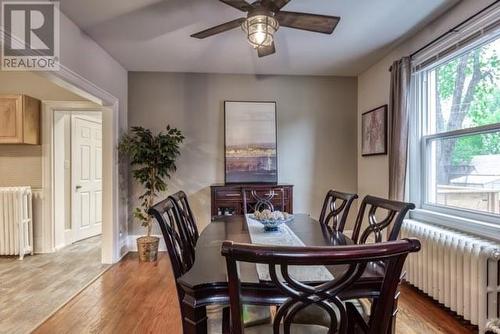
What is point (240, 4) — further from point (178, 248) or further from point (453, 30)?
point (453, 30)

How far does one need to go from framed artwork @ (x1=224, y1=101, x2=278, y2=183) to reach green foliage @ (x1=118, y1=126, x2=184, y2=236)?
719mm

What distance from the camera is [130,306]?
258 centimetres

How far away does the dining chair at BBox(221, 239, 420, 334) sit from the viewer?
0.77 m

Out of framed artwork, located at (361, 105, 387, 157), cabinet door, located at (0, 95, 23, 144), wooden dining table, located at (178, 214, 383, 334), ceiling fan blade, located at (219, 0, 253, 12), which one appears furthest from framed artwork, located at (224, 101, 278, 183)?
wooden dining table, located at (178, 214, 383, 334)

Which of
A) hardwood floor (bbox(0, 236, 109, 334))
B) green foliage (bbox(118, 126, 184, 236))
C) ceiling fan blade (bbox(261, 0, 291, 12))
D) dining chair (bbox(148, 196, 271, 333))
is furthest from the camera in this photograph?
green foliage (bbox(118, 126, 184, 236))

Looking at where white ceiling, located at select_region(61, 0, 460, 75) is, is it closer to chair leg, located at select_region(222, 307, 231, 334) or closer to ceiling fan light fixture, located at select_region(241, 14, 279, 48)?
ceiling fan light fixture, located at select_region(241, 14, 279, 48)

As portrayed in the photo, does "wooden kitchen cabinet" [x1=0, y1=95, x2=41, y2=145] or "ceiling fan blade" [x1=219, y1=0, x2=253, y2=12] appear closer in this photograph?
"ceiling fan blade" [x1=219, y1=0, x2=253, y2=12]

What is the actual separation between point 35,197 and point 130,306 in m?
2.53

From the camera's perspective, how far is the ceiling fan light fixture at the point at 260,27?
200cm

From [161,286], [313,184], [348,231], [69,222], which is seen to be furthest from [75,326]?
[348,231]

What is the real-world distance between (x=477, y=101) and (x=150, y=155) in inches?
131

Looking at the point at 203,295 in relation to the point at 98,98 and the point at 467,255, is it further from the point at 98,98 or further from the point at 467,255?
the point at 98,98

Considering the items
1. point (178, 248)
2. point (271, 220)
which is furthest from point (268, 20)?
point (178, 248)

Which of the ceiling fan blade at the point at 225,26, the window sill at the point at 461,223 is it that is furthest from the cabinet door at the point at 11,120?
the window sill at the point at 461,223
